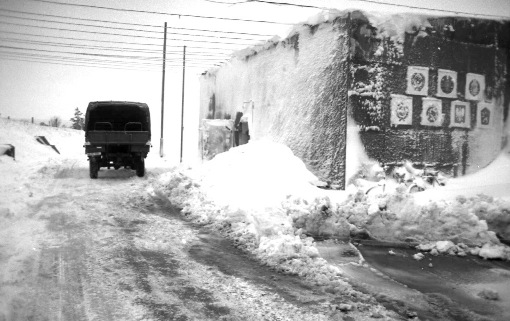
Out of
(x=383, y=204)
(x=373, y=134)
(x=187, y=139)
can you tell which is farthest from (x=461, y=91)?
(x=187, y=139)

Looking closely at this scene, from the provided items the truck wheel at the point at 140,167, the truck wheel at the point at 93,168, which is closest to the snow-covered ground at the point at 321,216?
the truck wheel at the point at 93,168

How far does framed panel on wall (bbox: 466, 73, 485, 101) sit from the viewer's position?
35.5 ft

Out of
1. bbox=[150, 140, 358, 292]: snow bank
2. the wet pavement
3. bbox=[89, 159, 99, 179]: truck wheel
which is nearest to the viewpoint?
the wet pavement

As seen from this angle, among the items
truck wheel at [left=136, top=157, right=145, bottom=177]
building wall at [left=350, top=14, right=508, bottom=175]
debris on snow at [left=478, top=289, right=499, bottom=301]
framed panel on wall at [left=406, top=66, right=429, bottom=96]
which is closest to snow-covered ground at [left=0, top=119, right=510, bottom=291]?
debris on snow at [left=478, top=289, right=499, bottom=301]

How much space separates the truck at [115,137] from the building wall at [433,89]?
792 cm

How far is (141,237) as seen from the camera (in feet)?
19.7

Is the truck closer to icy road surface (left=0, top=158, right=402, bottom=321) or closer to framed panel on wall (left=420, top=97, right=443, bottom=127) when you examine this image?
icy road surface (left=0, top=158, right=402, bottom=321)

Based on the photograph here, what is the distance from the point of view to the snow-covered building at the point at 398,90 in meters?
9.84

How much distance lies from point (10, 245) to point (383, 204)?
645cm

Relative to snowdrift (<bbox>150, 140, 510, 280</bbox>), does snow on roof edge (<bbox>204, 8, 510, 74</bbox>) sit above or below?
above

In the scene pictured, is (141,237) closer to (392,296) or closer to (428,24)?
(392,296)

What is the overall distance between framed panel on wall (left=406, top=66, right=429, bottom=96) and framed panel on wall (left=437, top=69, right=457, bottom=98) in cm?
43

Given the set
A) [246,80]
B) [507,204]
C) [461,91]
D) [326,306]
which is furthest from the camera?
[246,80]

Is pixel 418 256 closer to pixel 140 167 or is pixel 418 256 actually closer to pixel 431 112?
pixel 431 112
